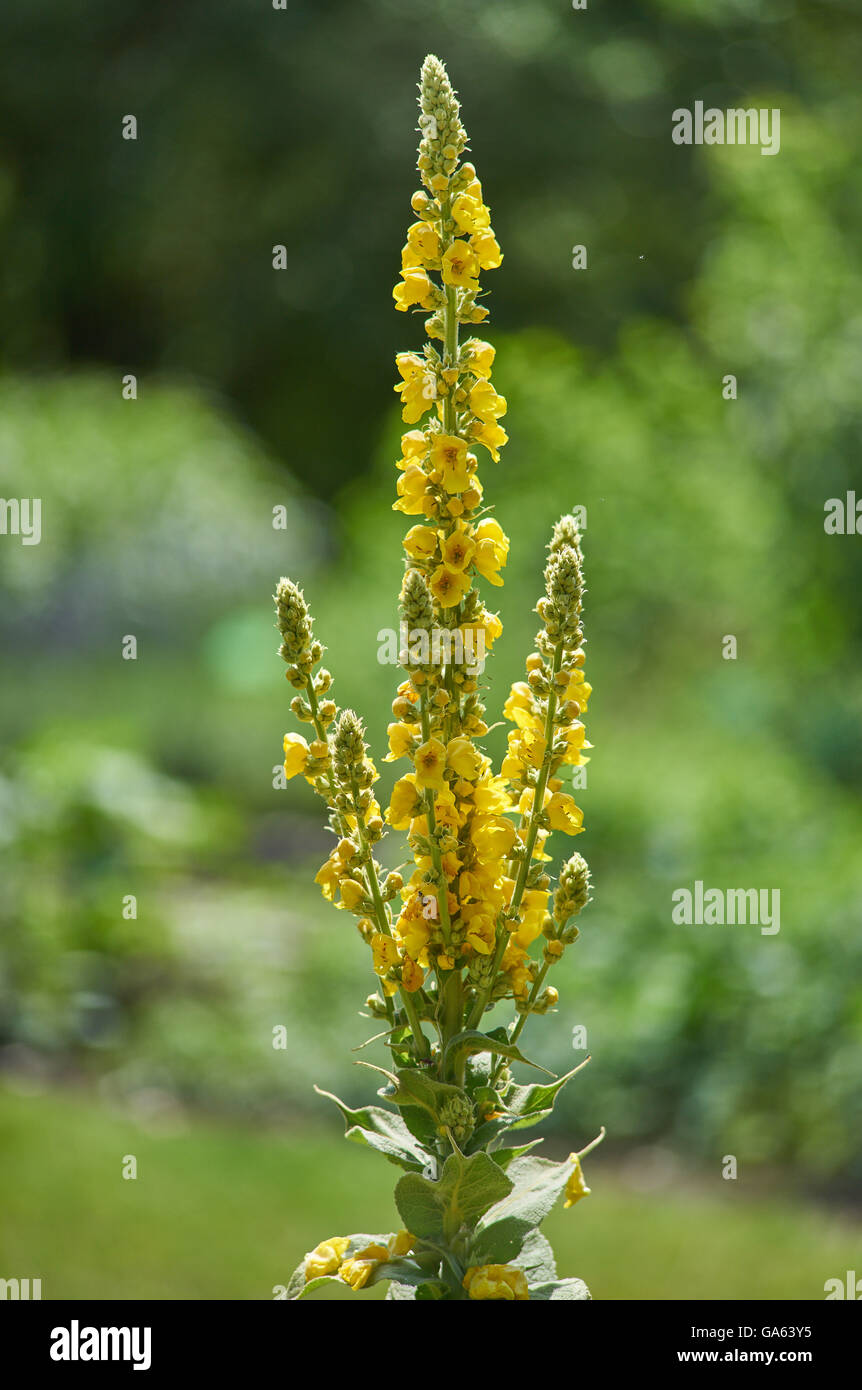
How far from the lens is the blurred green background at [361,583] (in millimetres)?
3014

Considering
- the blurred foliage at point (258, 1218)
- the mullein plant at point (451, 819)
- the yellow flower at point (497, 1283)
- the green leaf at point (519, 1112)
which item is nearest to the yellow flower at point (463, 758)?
the mullein plant at point (451, 819)

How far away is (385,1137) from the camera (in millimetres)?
935

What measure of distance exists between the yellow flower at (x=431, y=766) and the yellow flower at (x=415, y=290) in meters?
0.32

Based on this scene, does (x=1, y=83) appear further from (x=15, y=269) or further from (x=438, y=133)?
(x=438, y=133)

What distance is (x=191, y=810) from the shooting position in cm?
457

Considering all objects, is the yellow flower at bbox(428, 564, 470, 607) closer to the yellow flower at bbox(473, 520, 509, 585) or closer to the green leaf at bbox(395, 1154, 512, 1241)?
the yellow flower at bbox(473, 520, 509, 585)

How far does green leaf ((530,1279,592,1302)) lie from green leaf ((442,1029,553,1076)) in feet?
0.51

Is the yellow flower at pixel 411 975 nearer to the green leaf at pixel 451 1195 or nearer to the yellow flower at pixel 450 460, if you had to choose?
Answer: the green leaf at pixel 451 1195

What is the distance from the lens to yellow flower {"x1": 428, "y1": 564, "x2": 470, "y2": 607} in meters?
0.88

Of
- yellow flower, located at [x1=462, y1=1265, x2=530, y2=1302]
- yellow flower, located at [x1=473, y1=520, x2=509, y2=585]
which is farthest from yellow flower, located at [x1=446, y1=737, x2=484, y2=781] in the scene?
yellow flower, located at [x1=462, y1=1265, x2=530, y2=1302]

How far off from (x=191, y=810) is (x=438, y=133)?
3.88 m

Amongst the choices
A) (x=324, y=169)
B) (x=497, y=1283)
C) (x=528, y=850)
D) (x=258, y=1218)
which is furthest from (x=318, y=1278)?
(x=324, y=169)

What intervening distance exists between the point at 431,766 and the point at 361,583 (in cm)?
562

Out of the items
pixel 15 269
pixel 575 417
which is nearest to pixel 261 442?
pixel 15 269
